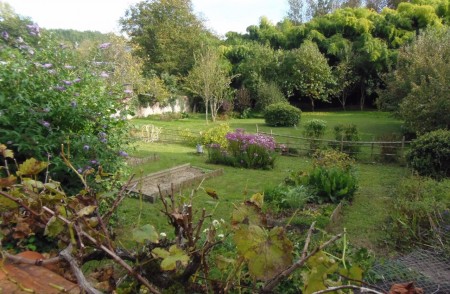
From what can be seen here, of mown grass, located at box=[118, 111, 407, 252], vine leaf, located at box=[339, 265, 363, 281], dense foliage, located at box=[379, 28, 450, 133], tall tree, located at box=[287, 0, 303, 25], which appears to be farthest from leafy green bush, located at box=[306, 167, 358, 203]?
tall tree, located at box=[287, 0, 303, 25]

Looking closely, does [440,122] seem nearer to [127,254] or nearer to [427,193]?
[427,193]

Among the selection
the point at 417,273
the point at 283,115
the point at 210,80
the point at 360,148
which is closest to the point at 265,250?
the point at 417,273

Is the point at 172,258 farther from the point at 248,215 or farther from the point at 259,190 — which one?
the point at 259,190

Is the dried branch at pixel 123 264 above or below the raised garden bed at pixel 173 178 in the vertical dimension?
above

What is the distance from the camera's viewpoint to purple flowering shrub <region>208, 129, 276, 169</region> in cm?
1080

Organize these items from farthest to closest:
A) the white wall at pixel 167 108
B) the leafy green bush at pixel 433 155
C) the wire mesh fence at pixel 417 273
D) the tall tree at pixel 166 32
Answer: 1. the tall tree at pixel 166 32
2. the white wall at pixel 167 108
3. the leafy green bush at pixel 433 155
4. the wire mesh fence at pixel 417 273

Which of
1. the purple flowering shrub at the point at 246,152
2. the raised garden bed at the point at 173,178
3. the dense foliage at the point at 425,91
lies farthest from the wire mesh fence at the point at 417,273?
the dense foliage at the point at 425,91

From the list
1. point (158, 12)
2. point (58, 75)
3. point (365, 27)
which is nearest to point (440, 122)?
point (58, 75)

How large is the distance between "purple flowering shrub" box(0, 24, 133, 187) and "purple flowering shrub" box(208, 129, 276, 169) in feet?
19.8

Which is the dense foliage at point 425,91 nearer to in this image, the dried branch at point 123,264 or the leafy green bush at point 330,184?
the leafy green bush at point 330,184

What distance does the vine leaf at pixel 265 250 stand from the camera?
0.83 m

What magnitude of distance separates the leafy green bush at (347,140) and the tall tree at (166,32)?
20.5 meters

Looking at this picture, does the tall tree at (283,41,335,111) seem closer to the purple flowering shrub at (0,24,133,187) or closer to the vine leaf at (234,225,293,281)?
the purple flowering shrub at (0,24,133,187)

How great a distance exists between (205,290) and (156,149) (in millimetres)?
13168
